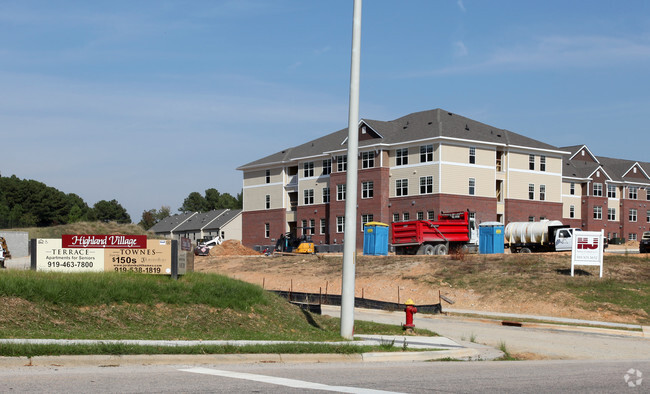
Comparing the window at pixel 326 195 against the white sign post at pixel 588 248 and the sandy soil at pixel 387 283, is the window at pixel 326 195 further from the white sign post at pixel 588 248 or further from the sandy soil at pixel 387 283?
the white sign post at pixel 588 248

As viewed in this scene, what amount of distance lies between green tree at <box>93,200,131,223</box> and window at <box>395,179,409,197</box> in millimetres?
103069

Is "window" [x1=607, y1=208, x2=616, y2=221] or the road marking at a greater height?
"window" [x1=607, y1=208, x2=616, y2=221]

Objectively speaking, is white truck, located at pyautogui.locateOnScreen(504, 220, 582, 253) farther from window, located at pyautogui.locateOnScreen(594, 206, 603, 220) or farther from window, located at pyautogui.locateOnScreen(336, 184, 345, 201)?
window, located at pyautogui.locateOnScreen(594, 206, 603, 220)

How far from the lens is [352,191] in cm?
1653

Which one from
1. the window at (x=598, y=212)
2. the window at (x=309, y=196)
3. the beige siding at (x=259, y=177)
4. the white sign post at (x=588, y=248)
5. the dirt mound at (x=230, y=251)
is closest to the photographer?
the white sign post at (x=588, y=248)

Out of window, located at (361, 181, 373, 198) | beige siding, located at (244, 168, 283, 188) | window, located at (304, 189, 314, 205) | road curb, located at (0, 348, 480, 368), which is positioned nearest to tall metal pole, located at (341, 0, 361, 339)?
road curb, located at (0, 348, 480, 368)

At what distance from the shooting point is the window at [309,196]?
2977 inches

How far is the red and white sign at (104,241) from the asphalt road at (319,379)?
27.5 feet

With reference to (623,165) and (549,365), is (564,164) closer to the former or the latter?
(623,165)

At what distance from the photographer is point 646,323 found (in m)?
26.9

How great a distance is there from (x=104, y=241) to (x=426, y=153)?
161 feet

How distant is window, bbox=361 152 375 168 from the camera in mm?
69625

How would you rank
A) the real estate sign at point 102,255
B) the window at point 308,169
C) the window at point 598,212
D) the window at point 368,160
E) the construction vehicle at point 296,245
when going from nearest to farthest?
1. the real estate sign at point 102,255
2. the construction vehicle at point 296,245
3. the window at point 368,160
4. the window at point 308,169
5. the window at point 598,212

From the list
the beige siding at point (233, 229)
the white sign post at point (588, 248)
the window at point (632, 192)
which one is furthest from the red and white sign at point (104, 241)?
the beige siding at point (233, 229)
